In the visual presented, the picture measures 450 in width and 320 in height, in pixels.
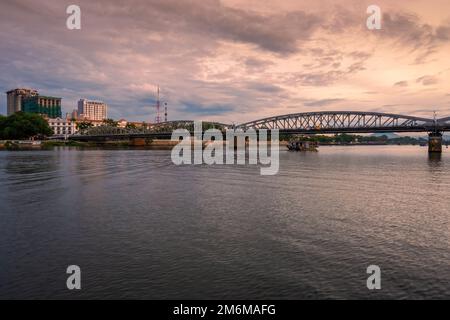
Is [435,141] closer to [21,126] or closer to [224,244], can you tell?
[224,244]

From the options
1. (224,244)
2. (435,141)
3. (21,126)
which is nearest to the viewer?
(224,244)

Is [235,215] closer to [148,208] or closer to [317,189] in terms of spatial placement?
[148,208]

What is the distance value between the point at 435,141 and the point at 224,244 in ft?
428

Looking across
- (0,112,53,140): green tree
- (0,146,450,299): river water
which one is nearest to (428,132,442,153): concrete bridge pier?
(0,146,450,299): river water

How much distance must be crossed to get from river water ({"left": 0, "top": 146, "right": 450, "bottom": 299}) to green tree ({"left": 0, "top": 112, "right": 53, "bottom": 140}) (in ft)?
465

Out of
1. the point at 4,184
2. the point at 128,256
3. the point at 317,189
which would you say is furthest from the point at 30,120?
the point at 128,256

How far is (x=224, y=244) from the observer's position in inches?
706

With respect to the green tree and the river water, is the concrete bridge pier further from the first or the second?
the green tree

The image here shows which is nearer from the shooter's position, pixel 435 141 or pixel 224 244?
pixel 224 244

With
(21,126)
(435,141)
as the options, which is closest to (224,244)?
(435,141)

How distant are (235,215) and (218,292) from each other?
39.7 feet

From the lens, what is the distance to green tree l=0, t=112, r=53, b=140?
517 ft

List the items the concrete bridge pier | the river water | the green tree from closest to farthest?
the river water → the concrete bridge pier → the green tree

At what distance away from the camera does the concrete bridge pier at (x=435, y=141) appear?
413ft
